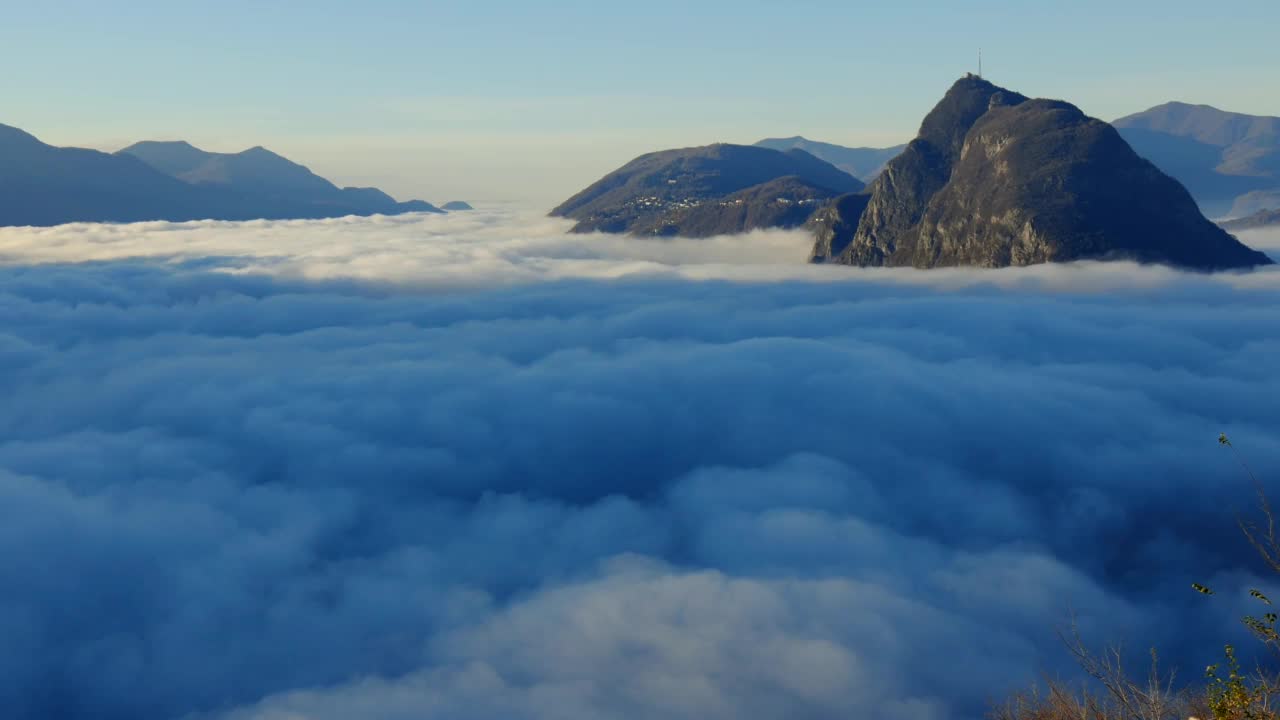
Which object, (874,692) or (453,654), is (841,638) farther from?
(453,654)

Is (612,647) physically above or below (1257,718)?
below

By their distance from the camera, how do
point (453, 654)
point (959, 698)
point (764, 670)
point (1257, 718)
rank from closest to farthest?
point (1257, 718) → point (959, 698) → point (764, 670) → point (453, 654)

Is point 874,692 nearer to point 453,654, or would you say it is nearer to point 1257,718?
point 453,654

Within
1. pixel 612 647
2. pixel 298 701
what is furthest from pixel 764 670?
pixel 298 701

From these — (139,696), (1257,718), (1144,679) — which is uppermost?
(1257,718)

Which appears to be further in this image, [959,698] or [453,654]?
[453,654]

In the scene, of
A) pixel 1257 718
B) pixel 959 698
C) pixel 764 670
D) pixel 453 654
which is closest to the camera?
pixel 1257 718

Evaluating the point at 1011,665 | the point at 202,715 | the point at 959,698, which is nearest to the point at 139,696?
the point at 202,715

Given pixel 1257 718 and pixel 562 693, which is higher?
pixel 1257 718

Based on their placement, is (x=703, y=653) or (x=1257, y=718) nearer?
(x=1257, y=718)
